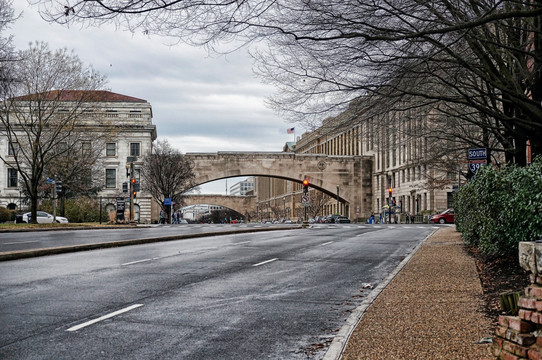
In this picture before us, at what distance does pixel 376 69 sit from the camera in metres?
13.8

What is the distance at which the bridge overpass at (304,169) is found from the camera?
8800cm

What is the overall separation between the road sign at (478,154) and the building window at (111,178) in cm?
6913

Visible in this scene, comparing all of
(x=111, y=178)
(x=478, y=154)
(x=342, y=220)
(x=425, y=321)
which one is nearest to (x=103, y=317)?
(x=425, y=321)

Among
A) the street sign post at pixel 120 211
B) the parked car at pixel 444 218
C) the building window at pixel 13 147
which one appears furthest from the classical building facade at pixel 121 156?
the parked car at pixel 444 218

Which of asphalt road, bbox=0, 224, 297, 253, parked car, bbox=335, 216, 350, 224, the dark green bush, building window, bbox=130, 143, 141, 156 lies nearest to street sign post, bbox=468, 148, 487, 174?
the dark green bush

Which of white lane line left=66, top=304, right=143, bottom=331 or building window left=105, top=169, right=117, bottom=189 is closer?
white lane line left=66, top=304, right=143, bottom=331

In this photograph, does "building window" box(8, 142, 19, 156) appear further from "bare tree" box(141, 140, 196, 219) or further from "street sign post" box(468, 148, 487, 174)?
"street sign post" box(468, 148, 487, 174)

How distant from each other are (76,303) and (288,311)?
116 inches

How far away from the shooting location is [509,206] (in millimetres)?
11477

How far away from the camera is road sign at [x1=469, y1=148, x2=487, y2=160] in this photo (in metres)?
19.3

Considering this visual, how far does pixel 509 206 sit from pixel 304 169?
262ft

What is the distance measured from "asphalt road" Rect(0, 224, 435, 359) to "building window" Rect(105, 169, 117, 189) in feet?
227

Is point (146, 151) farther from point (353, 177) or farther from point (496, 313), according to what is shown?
point (496, 313)

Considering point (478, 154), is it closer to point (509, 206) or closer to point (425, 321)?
point (509, 206)
